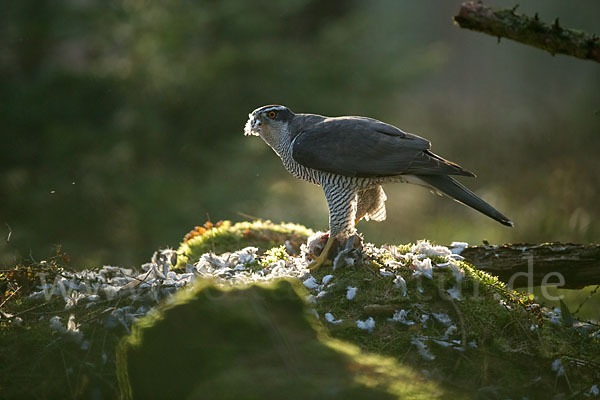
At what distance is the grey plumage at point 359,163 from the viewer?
3.53 metres

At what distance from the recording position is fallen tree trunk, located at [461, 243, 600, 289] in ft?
11.5

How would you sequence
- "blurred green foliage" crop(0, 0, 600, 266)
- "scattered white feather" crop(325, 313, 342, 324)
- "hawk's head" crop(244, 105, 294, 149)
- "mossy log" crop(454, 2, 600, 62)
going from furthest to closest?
"blurred green foliage" crop(0, 0, 600, 266) < "hawk's head" crop(244, 105, 294, 149) < "mossy log" crop(454, 2, 600, 62) < "scattered white feather" crop(325, 313, 342, 324)

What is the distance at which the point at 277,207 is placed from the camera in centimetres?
1077

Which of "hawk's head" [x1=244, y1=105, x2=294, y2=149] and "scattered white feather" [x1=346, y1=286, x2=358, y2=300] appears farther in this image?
"hawk's head" [x1=244, y1=105, x2=294, y2=149]

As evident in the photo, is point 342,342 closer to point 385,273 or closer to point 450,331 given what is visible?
point 450,331

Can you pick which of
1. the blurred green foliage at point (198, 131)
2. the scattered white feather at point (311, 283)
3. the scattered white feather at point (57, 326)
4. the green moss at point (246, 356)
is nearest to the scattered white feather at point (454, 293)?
the scattered white feather at point (311, 283)

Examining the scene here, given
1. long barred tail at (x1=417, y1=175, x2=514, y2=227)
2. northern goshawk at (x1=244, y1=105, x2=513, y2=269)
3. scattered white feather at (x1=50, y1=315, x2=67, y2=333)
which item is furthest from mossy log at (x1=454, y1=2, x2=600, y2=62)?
scattered white feather at (x1=50, y1=315, x2=67, y2=333)

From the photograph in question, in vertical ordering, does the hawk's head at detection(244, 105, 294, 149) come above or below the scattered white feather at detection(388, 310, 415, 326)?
above

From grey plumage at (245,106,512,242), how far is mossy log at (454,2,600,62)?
33.2 inches

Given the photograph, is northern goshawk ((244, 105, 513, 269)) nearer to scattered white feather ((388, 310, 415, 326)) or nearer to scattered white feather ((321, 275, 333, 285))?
scattered white feather ((321, 275, 333, 285))

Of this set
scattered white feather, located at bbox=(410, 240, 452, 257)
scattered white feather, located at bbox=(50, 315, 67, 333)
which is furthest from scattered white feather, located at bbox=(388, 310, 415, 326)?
scattered white feather, located at bbox=(50, 315, 67, 333)

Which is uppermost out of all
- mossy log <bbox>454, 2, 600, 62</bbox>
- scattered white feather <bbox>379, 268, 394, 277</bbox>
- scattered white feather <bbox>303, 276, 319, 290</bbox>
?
mossy log <bbox>454, 2, 600, 62</bbox>

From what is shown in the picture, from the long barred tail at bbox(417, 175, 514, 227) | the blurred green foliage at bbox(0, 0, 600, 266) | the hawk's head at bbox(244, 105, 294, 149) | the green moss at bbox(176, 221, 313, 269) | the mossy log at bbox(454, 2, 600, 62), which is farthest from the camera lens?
the blurred green foliage at bbox(0, 0, 600, 266)

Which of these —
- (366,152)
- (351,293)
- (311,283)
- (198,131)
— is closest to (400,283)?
(351,293)
